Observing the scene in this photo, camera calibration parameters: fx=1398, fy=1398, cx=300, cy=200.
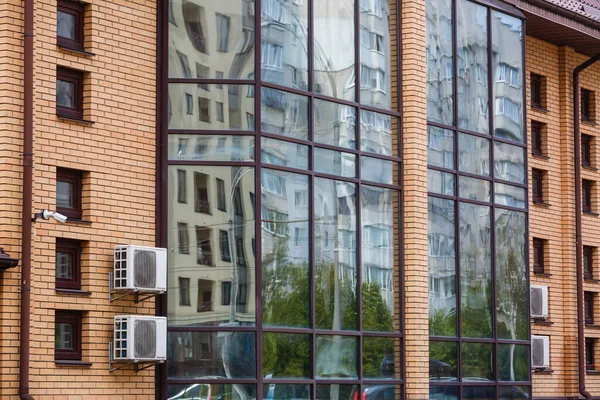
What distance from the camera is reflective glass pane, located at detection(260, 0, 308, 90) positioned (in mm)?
20328

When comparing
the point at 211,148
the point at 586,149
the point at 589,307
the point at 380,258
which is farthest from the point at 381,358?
the point at 586,149

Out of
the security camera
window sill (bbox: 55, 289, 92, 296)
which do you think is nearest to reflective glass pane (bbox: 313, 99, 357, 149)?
window sill (bbox: 55, 289, 92, 296)

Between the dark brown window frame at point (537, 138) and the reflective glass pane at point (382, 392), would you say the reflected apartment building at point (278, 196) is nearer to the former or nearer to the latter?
the reflective glass pane at point (382, 392)

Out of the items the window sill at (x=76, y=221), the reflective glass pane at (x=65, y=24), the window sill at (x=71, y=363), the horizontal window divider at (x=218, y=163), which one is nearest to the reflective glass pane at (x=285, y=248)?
the horizontal window divider at (x=218, y=163)

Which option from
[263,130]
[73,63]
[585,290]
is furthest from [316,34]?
[585,290]

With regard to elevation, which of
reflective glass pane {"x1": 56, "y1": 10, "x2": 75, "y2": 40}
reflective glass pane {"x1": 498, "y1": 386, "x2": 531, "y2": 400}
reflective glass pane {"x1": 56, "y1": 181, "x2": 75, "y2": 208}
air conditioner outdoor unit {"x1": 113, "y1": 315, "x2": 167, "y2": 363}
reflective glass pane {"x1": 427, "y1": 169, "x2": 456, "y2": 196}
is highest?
reflective glass pane {"x1": 56, "y1": 10, "x2": 75, "y2": 40}

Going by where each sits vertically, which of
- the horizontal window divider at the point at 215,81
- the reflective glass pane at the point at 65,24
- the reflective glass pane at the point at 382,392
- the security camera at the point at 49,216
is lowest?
the reflective glass pane at the point at 382,392

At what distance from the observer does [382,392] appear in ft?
71.7

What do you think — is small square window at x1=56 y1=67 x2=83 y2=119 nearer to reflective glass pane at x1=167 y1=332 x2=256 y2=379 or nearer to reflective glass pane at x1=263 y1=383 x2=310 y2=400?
reflective glass pane at x1=167 y1=332 x2=256 y2=379

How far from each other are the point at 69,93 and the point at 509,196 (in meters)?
9.47

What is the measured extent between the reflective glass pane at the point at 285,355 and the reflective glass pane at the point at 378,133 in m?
3.47

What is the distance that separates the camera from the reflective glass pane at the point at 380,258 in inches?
860

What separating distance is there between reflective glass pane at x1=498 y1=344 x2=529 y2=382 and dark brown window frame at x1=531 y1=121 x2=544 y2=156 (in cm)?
485

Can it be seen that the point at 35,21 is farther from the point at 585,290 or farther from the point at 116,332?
the point at 585,290
